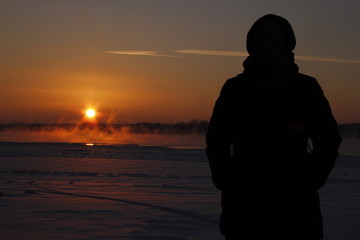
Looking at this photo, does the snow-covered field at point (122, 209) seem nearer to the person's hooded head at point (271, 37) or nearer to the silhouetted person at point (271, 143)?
the silhouetted person at point (271, 143)

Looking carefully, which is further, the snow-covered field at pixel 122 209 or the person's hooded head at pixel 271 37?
the snow-covered field at pixel 122 209

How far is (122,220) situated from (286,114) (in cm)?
480

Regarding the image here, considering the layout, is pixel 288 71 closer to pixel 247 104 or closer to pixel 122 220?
pixel 247 104

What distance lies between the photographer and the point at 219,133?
85.9 inches

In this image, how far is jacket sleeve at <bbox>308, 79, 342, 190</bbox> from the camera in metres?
2.08

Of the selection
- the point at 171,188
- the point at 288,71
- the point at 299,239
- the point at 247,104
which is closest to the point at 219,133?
the point at 247,104

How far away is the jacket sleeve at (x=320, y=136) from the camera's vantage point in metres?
2.08

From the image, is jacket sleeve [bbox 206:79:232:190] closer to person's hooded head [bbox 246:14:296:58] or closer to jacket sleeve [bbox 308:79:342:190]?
person's hooded head [bbox 246:14:296:58]

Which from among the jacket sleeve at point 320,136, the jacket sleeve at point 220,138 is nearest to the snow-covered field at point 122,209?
the jacket sleeve at point 220,138

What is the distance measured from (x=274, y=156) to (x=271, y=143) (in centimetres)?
6

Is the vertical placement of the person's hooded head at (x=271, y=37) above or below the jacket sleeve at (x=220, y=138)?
above

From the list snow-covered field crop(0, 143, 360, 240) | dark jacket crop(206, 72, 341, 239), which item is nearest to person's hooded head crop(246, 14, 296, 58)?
dark jacket crop(206, 72, 341, 239)

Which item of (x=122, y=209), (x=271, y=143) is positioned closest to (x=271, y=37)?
(x=271, y=143)

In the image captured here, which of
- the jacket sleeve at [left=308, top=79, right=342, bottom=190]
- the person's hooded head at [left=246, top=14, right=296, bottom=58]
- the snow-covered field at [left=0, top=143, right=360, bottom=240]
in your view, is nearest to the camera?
the jacket sleeve at [left=308, top=79, right=342, bottom=190]
